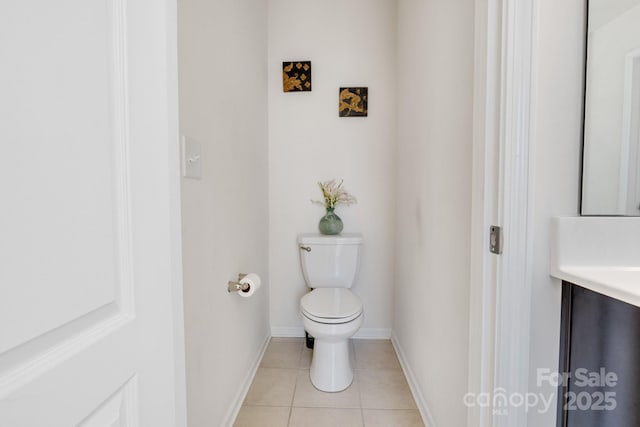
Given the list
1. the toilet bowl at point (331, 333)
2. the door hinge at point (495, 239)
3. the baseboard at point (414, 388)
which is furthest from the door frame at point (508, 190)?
the toilet bowl at point (331, 333)

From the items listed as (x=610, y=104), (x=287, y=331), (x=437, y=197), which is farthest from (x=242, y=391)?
(x=610, y=104)

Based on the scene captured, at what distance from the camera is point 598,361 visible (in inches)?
26.4

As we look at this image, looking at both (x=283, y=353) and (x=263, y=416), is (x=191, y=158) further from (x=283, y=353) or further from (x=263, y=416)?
(x=283, y=353)

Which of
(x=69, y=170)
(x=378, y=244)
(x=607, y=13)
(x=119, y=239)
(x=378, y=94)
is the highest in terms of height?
(x=378, y=94)

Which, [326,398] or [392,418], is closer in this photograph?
[392,418]

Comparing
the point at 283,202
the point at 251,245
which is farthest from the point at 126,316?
the point at 283,202

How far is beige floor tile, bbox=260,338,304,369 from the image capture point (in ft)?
5.86

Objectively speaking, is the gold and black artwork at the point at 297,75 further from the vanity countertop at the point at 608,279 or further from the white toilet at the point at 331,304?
the vanity countertop at the point at 608,279

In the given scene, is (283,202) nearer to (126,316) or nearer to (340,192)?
(340,192)

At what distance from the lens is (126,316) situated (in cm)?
51

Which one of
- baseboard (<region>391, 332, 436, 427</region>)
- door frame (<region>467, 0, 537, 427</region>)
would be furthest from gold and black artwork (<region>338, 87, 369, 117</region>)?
baseboard (<region>391, 332, 436, 427</region>)

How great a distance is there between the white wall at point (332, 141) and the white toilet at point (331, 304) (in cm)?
19

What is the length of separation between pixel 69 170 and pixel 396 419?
5.20ft

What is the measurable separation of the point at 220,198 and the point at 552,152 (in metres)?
1.10
